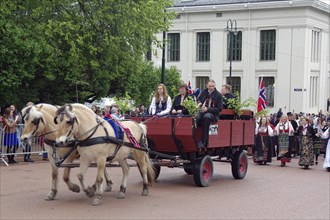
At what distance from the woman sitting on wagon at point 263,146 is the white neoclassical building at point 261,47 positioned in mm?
29735

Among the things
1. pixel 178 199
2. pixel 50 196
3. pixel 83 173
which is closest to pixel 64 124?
pixel 83 173

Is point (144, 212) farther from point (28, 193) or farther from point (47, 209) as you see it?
point (28, 193)

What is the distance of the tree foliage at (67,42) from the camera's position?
63.2ft

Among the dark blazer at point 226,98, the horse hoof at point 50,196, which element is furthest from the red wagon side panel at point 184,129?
the horse hoof at point 50,196

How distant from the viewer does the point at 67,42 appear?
2064cm

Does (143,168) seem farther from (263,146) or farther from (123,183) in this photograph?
(263,146)

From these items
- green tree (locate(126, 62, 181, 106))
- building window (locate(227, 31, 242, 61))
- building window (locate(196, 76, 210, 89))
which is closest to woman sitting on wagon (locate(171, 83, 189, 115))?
green tree (locate(126, 62, 181, 106))

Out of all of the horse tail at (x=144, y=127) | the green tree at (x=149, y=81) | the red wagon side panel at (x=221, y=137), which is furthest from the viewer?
the green tree at (x=149, y=81)

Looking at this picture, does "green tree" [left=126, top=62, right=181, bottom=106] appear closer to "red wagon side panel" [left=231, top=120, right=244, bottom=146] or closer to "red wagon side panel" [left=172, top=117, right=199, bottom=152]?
"red wagon side panel" [left=231, top=120, right=244, bottom=146]

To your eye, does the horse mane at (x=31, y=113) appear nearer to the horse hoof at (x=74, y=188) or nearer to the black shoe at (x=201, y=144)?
the horse hoof at (x=74, y=188)

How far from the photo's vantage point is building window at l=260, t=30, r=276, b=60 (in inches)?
2044

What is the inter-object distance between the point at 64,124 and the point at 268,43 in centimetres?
4472

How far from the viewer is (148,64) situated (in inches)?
1686

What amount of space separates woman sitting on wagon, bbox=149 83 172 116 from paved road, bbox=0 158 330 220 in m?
1.80
